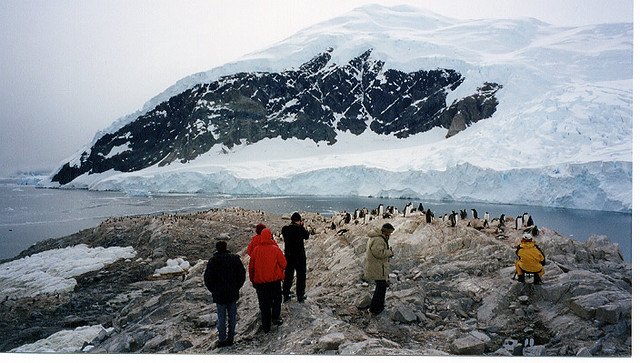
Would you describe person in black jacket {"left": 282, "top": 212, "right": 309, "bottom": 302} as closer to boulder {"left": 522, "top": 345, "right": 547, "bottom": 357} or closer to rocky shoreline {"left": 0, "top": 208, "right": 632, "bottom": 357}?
rocky shoreline {"left": 0, "top": 208, "right": 632, "bottom": 357}

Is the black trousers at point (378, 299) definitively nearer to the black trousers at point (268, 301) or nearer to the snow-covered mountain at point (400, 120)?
the black trousers at point (268, 301)

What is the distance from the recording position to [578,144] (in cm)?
1082

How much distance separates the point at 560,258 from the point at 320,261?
3.13 m

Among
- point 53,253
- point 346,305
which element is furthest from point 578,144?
point 53,253

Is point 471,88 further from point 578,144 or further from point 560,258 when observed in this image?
point 560,258

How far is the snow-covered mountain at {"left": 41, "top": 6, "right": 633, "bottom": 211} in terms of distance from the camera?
1080 centimetres

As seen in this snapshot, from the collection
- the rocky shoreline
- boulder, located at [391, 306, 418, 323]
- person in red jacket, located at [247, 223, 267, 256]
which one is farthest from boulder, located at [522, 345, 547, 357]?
person in red jacket, located at [247, 223, 267, 256]

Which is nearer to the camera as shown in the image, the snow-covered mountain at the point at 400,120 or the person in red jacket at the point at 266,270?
the person in red jacket at the point at 266,270

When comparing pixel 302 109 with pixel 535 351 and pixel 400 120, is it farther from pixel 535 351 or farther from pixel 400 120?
pixel 535 351

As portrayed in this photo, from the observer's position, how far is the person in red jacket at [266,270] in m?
2.89

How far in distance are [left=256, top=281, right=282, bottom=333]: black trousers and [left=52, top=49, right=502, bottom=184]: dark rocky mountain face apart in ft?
105

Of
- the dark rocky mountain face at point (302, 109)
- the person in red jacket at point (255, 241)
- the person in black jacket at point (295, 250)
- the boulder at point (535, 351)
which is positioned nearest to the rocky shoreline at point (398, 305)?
the boulder at point (535, 351)

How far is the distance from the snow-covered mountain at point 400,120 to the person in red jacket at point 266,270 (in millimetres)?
5105

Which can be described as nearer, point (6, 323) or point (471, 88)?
point (6, 323)
